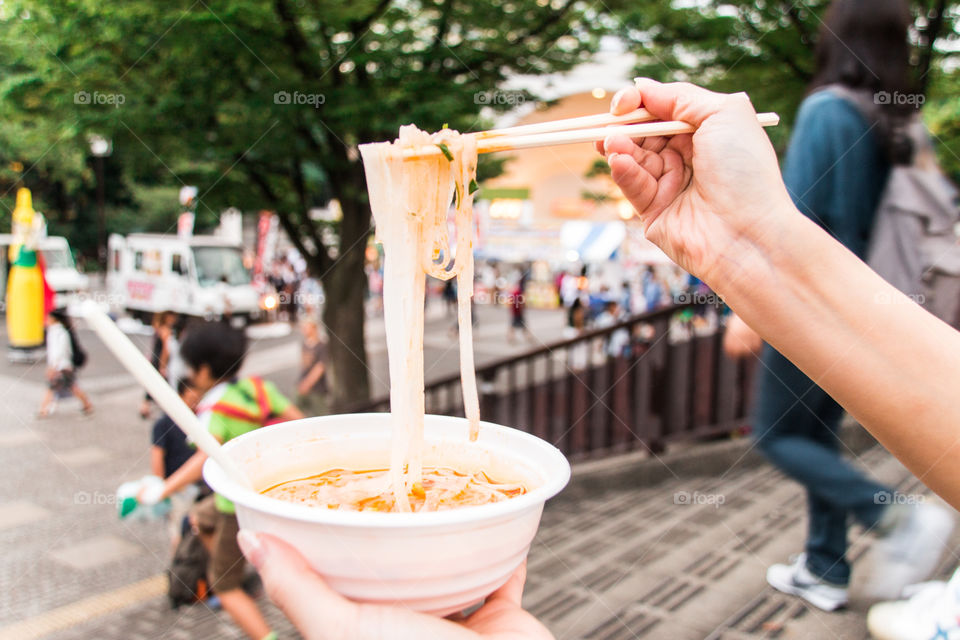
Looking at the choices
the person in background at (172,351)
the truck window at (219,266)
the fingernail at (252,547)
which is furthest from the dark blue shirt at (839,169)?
the truck window at (219,266)

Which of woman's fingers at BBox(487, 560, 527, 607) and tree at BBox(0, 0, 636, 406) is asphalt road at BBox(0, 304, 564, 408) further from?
woman's fingers at BBox(487, 560, 527, 607)

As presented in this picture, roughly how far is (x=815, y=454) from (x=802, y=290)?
196cm

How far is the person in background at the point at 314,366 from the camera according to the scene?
7.06 meters

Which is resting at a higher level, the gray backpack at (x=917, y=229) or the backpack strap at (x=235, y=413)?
the gray backpack at (x=917, y=229)

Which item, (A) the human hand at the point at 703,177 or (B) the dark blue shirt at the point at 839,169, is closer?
(A) the human hand at the point at 703,177

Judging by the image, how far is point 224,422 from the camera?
137 inches

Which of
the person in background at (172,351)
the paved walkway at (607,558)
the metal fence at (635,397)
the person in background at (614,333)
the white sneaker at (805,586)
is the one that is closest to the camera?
the white sneaker at (805,586)

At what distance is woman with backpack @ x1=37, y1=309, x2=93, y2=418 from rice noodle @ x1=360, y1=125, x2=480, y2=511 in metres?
9.17

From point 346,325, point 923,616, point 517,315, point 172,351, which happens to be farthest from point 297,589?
point 517,315

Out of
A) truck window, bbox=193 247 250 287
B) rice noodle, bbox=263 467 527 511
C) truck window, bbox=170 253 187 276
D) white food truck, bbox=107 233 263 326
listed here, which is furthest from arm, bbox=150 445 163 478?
truck window, bbox=170 253 187 276

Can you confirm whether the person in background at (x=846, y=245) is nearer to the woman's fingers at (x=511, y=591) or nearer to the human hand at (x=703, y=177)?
the human hand at (x=703, y=177)

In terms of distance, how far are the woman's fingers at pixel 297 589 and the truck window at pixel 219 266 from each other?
56.7 ft

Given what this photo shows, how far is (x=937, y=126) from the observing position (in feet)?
20.4

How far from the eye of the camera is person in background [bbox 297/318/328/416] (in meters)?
7.06
